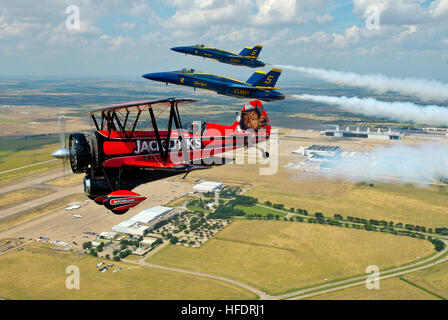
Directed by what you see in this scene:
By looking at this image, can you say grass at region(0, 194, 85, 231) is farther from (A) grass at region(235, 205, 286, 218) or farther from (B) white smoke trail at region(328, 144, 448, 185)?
(B) white smoke trail at region(328, 144, 448, 185)

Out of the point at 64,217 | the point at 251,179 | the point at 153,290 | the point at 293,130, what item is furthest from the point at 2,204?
the point at 293,130

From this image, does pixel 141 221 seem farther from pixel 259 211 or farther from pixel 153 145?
pixel 153 145

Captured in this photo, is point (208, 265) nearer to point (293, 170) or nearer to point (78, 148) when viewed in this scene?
point (78, 148)

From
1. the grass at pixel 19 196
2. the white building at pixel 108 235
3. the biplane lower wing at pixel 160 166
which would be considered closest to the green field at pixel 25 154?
the grass at pixel 19 196

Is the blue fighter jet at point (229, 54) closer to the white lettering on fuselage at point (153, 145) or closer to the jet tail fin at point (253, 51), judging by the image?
the jet tail fin at point (253, 51)

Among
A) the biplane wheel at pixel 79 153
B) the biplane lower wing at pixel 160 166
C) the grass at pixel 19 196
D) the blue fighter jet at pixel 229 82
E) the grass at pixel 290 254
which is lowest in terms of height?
the grass at pixel 290 254
